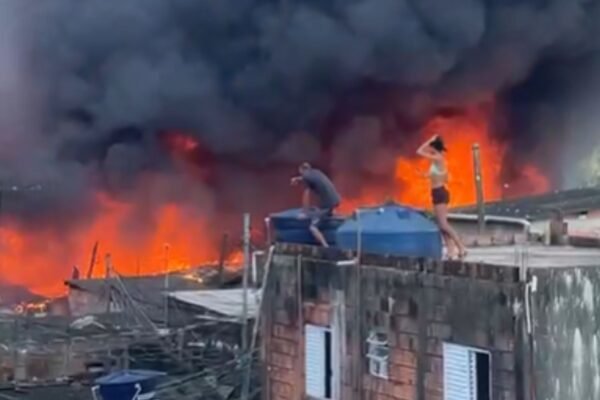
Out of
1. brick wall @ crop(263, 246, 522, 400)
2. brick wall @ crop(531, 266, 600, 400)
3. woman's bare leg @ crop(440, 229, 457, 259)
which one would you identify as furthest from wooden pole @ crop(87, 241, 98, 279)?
brick wall @ crop(531, 266, 600, 400)

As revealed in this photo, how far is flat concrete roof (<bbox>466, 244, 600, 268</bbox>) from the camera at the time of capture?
1175cm

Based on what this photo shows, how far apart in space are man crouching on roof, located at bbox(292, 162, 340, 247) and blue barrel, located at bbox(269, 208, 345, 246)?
6 cm

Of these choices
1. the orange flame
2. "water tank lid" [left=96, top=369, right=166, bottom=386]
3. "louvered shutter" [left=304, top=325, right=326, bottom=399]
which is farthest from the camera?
the orange flame

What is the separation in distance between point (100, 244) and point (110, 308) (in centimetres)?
909

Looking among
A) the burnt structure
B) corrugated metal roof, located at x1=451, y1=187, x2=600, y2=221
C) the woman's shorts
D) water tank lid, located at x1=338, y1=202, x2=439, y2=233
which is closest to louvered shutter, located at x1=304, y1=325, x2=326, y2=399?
the burnt structure

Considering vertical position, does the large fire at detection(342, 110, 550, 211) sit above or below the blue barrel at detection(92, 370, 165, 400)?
above

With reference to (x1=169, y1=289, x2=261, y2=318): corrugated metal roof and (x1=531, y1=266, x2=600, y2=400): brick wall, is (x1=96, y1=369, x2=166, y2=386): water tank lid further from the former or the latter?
(x1=531, y1=266, x2=600, y2=400): brick wall

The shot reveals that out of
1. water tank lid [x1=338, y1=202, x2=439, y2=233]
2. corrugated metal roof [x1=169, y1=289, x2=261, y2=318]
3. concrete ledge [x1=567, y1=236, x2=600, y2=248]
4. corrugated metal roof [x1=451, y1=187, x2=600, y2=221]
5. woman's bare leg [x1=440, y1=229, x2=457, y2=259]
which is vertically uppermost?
corrugated metal roof [x1=451, y1=187, x2=600, y2=221]

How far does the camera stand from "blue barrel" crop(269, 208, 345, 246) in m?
14.3

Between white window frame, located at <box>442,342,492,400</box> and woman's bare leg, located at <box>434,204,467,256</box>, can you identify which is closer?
white window frame, located at <box>442,342,492,400</box>

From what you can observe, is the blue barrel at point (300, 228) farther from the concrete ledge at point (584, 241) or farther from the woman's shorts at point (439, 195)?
the concrete ledge at point (584, 241)

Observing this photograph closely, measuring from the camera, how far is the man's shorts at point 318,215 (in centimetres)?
1422

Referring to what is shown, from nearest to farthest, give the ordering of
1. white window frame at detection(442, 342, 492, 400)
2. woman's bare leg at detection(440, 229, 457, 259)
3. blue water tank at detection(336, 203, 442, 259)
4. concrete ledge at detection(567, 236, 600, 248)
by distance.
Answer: white window frame at detection(442, 342, 492, 400) → blue water tank at detection(336, 203, 442, 259) → woman's bare leg at detection(440, 229, 457, 259) → concrete ledge at detection(567, 236, 600, 248)

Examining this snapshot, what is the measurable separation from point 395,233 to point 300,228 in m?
2.10
